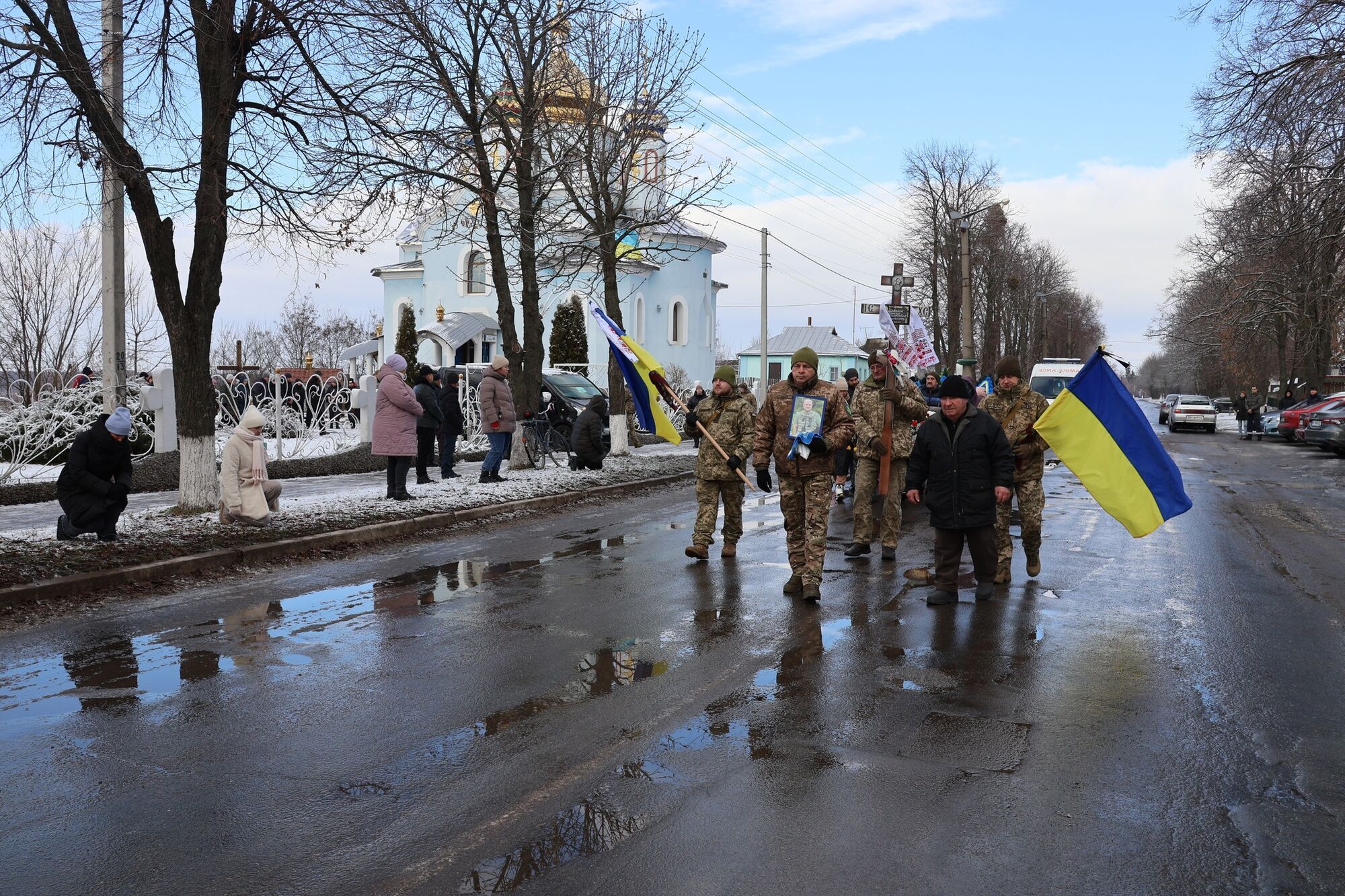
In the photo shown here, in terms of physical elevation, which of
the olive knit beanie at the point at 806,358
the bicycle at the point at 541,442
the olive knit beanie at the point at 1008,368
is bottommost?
the bicycle at the point at 541,442

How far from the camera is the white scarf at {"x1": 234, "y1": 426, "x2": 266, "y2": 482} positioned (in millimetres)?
11078

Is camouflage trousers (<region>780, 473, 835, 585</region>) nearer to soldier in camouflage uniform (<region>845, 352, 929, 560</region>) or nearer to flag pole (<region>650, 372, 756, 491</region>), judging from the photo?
flag pole (<region>650, 372, 756, 491</region>)

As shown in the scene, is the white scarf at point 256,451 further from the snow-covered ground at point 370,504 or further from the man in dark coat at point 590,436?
the man in dark coat at point 590,436

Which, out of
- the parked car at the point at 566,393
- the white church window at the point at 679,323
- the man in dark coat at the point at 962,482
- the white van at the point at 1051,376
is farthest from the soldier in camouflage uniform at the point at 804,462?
the white church window at the point at 679,323

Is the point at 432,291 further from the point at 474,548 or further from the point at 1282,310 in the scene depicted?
the point at 474,548

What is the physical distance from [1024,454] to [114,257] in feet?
32.6

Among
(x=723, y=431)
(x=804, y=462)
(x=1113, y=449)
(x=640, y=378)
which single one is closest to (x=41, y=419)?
(x=640, y=378)

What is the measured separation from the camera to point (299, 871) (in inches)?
144

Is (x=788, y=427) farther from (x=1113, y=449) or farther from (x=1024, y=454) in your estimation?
(x=1113, y=449)

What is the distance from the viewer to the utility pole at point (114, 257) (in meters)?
11.4

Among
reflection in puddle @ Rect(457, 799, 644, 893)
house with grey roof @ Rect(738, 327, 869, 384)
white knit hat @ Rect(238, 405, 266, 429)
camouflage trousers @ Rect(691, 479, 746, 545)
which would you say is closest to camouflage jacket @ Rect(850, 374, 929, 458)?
camouflage trousers @ Rect(691, 479, 746, 545)

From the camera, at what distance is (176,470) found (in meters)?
16.2

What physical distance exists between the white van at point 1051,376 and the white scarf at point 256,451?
24.9 m

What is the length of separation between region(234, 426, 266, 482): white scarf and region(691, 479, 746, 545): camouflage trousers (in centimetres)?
475
